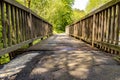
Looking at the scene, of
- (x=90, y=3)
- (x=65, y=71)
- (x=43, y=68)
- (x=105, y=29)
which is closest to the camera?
(x=65, y=71)

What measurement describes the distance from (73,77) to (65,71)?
0.26 m

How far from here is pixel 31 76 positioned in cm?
219

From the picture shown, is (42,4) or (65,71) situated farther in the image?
(42,4)

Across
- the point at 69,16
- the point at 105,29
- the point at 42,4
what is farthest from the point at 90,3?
the point at 105,29

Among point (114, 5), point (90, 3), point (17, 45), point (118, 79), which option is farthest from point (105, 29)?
point (90, 3)

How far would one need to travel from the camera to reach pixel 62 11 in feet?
150

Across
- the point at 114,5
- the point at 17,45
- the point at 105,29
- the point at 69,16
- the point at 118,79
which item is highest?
the point at 69,16

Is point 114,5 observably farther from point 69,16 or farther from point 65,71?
point 69,16

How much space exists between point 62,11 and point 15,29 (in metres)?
42.4

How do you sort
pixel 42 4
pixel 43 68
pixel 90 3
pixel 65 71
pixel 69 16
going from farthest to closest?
pixel 69 16 < pixel 90 3 < pixel 42 4 < pixel 43 68 < pixel 65 71

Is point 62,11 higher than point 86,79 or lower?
higher

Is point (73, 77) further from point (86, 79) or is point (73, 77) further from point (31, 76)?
point (31, 76)

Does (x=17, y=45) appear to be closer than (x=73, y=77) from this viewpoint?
No

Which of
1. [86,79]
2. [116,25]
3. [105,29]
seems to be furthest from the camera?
[105,29]
